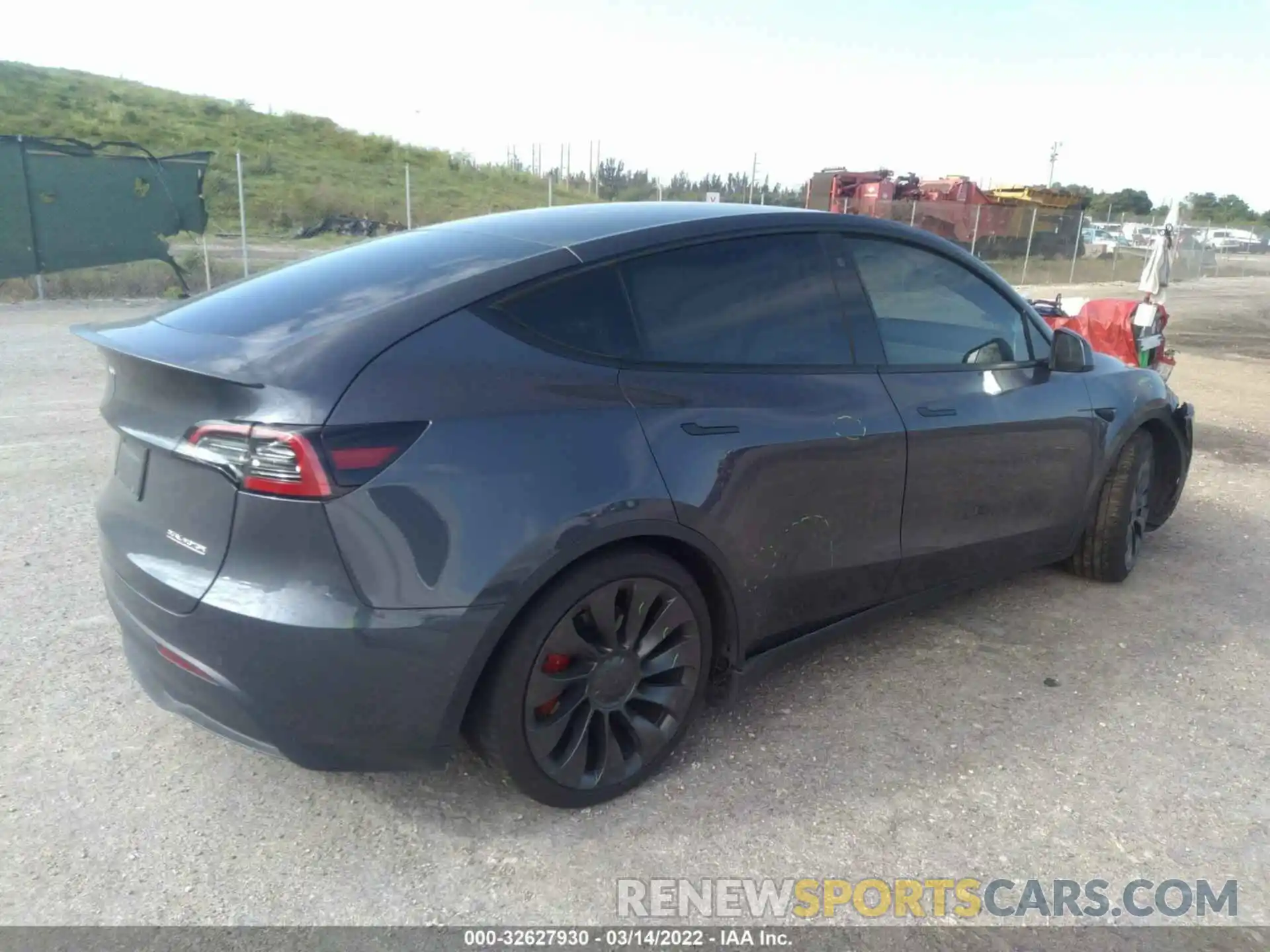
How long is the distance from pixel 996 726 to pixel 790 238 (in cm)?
182

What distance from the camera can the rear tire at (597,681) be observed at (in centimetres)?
256

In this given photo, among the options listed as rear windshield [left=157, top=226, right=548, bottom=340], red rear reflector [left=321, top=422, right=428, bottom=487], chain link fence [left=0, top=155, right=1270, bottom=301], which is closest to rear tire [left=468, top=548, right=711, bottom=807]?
red rear reflector [left=321, top=422, right=428, bottom=487]

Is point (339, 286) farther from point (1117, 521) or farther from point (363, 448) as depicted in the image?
point (1117, 521)

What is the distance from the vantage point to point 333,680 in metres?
2.34

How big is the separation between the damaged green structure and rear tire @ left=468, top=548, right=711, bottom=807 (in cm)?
1388

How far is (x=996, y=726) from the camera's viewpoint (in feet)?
11.0

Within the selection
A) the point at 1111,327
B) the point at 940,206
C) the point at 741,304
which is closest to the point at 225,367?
the point at 741,304

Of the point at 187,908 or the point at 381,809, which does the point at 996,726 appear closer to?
the point at 381,809

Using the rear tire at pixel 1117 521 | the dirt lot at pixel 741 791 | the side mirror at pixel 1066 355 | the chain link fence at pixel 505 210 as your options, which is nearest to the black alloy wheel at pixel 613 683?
the dirt lot at pixel 741 791

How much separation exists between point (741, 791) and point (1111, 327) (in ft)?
21.1

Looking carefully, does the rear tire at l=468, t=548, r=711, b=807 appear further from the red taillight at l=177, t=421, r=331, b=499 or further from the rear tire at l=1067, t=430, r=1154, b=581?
the rear tire at l=1067, t=430, r=1154, b=581

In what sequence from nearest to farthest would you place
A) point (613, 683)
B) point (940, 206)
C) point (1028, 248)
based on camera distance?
point (613, 683), point (940, 206), point (1028, 248)

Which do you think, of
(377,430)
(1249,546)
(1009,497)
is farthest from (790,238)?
(1249,546)

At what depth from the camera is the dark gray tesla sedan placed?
7.64 ft
